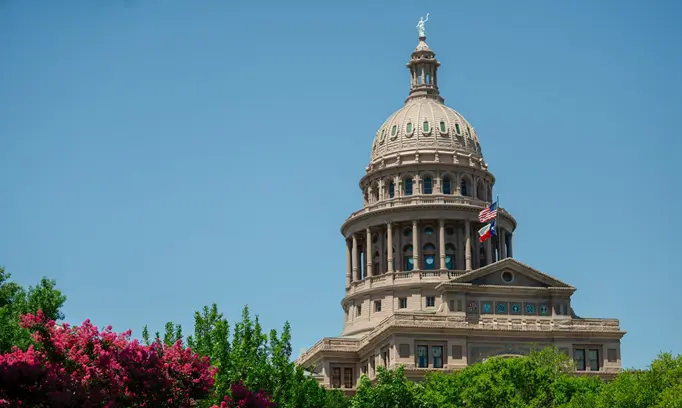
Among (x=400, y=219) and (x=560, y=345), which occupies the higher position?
(x=400, y=219)

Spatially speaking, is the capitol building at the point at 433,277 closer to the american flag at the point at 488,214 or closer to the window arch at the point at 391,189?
the window arch at the point at 391,189

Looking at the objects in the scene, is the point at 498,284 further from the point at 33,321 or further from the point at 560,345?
the point at 33,321

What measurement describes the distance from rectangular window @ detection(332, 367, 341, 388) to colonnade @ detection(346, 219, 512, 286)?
1526cm

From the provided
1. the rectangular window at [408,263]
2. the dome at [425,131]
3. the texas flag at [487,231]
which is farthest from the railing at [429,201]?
the texas flag at [487,231]

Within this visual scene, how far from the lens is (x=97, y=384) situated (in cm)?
4897

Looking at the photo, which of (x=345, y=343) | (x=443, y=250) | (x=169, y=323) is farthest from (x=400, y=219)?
(x=169, y=323)

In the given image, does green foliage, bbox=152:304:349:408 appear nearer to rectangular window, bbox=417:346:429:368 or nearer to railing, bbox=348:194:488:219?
rectangular window, bbox=417:346:429:368

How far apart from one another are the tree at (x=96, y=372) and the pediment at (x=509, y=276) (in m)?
73.4

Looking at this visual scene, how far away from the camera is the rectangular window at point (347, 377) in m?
130

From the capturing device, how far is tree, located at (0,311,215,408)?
149 ft

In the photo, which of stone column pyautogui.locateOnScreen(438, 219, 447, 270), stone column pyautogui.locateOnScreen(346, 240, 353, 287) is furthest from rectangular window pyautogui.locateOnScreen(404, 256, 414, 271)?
stone column pyautogui.locateOnScreen(346, 240, 353, 287)

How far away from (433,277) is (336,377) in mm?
16793

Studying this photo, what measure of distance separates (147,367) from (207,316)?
3929cm

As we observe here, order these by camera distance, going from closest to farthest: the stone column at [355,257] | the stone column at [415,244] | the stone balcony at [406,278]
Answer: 1. the stone balcony at [406,278]
2. the stone column at [415,244]
3. the stone column at [355,257]
